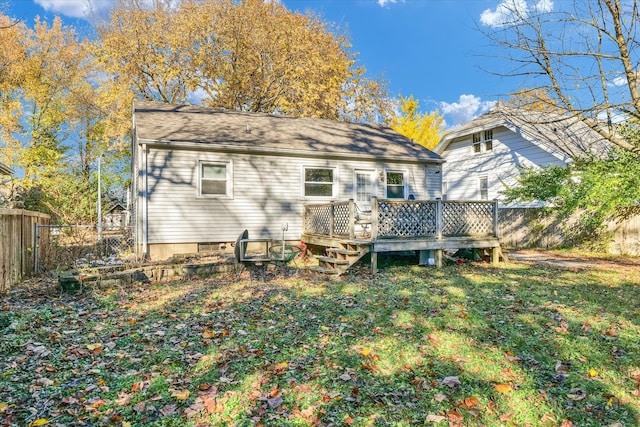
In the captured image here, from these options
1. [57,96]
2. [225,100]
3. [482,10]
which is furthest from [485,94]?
[57,96]

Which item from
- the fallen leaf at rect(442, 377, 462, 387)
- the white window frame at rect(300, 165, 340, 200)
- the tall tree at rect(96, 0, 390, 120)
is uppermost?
Answer: the tall tree at rect(96, 0, 390, 120)

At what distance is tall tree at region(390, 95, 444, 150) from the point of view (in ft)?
98.1

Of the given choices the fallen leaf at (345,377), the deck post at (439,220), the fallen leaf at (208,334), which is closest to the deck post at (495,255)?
the deck post at (439,220)

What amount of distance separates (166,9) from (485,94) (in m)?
23.5

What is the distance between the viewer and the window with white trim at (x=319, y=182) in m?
13.5

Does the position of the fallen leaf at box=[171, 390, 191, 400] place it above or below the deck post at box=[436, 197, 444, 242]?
below

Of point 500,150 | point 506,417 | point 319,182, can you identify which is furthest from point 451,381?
point 500,150

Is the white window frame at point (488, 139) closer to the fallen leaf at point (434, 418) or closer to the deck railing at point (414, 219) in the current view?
the deck railing at point (414, 219)

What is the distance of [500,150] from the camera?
19.5m

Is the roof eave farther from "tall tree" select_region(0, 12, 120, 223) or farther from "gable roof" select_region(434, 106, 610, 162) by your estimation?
"tall tree" select_region(0, 12, 120, 223)

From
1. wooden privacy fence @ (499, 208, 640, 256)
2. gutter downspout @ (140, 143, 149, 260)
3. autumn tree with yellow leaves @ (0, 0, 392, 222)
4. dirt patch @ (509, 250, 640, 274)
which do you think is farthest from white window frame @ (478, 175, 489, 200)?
gutter downspout @ (140, 143, 149, 260)

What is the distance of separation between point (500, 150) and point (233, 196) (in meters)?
14.1

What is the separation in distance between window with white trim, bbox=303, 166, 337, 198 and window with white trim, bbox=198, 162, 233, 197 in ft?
8.56

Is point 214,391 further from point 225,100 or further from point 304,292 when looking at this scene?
point 225,100
